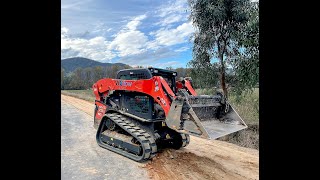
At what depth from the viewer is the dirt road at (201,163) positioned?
19.8ft

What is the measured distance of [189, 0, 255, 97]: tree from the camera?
37.7ft

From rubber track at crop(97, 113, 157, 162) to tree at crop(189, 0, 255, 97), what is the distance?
5776 millimetres

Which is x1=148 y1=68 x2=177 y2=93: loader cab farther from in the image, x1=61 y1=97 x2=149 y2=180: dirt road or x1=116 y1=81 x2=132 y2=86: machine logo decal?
x1=61 y1=97 x2=149 y2=180: dirt road

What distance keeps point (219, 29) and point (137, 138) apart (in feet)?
23.7

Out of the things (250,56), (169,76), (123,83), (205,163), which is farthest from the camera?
(250,56)

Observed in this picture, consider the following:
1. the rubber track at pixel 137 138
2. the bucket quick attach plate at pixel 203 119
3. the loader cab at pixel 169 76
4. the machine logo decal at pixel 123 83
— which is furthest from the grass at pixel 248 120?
the machine logo decal at pixel 123 83

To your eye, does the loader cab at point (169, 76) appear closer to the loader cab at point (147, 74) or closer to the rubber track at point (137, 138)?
the loader cab at point (147, 74)

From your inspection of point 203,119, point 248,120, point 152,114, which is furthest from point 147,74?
point 248,120

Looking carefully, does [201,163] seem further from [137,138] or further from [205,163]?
[137,138]

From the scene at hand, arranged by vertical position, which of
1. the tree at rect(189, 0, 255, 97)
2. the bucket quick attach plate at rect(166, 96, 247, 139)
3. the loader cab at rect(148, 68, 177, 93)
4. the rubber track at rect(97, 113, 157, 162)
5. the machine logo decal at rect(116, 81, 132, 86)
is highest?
the tree at rect(189, 0, 255, 97)

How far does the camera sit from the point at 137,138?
699 cm

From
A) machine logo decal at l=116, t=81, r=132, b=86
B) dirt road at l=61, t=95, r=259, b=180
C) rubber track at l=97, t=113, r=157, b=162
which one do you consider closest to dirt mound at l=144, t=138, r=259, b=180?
dirt road at l=61, t=95, r=259, b=180
